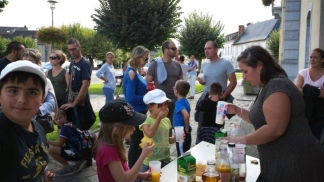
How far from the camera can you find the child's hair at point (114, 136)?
86.8 inches

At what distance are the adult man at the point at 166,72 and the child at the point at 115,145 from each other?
2.48 metres

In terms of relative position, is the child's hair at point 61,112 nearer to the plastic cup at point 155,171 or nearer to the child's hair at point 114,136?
the child's hair at point 114,136

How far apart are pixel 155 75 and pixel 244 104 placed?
288 inches

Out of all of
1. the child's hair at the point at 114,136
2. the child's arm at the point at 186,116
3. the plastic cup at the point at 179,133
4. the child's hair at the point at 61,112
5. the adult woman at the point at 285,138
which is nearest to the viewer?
the adult woman at the point at 285,138

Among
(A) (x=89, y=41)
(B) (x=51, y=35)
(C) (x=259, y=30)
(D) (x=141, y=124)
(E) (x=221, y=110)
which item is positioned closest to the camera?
(D) (x=141, y=124)

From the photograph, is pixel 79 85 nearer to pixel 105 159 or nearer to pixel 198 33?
pixel 105 159

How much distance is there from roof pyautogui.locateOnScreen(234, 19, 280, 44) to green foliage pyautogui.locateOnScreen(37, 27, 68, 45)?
50.6 metres

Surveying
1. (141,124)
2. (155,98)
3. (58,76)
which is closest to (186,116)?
(155,98)

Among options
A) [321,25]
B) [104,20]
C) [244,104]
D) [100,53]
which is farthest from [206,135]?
[100,53]

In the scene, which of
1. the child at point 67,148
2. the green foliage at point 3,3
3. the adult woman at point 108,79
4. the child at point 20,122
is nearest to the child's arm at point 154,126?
the child at point 20,122

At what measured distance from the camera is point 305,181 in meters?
2.12

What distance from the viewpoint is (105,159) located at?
212 cm

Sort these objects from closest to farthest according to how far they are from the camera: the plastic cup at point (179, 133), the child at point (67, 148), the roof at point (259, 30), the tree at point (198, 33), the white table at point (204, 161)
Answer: the white table at point (204, 161) → the plastic cup at point (179, 133) → the child at point (67, 148) → the tree at point (198, 33) → the roof at point (259, 30)

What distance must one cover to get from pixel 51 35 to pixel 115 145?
841 inches
